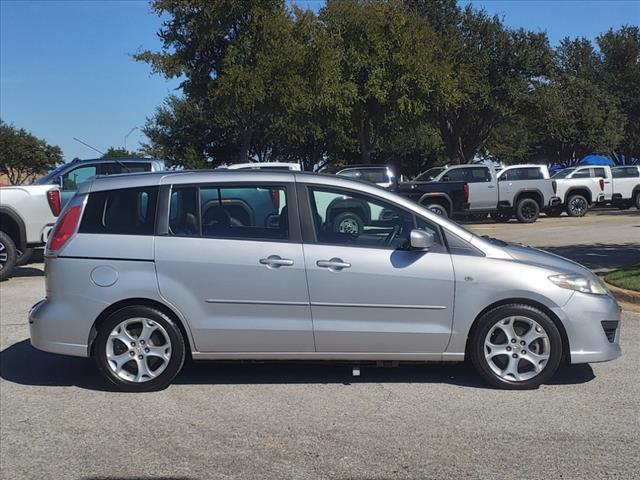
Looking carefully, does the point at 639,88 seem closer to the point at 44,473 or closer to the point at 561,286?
the point at 561,286

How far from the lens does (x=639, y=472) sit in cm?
396

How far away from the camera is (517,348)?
17.5ft

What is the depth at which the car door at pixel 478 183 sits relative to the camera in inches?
825

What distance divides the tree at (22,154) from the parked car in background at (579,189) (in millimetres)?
39698

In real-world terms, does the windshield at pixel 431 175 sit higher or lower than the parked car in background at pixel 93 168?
lower

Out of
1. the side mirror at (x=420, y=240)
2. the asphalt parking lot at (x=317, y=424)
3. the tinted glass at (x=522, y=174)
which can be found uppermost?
the tinted glass at (x=522, y=174)

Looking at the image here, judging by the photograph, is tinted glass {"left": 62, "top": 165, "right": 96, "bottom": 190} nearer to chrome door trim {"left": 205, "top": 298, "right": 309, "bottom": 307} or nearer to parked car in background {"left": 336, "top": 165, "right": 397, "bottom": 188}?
parked car in background {"left": 336, "top": 165, "right": 397, "bottom": 188}

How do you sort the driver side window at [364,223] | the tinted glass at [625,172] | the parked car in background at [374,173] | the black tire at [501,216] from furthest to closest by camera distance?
the tinted glass at [625,172]
the black tire at [501,216]
the parked car in background at [374,173]
the driver side window at [364,223]

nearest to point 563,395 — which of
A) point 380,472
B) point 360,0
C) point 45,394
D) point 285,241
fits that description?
point 380,472

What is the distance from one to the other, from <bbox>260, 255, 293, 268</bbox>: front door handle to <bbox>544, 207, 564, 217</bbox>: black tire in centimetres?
2086

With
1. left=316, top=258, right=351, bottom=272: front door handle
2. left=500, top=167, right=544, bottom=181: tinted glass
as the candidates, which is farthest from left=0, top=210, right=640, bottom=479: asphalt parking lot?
left=500, top=167, right=544, bottom=181: tinted glass

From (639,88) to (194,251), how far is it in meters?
39.7

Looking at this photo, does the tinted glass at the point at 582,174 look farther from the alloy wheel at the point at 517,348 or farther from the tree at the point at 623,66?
the alloy wheel at the point at 517,348

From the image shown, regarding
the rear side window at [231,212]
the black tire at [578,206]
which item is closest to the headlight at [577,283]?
the rear side window at [231,212]
